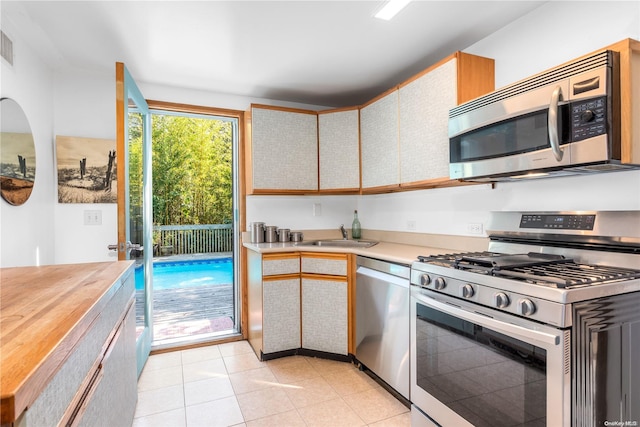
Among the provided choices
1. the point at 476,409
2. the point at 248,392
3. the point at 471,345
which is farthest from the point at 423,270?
the point at 248,392

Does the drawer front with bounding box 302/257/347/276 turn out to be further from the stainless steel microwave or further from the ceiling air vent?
the ceiling air vent

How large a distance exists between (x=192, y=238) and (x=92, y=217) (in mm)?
5422

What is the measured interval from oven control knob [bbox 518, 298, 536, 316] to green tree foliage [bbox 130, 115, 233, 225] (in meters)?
7.76

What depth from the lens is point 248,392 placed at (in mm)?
2311

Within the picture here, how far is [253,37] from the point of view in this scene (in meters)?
2.22

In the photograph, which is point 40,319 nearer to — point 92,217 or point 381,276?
point 381,276

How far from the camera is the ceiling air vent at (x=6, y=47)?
6.32 ft

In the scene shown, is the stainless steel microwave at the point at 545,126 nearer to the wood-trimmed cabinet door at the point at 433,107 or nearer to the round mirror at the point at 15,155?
the wood-trimmed cabinet door at the point at 433,107

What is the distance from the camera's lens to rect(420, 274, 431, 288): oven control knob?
1.81 meters

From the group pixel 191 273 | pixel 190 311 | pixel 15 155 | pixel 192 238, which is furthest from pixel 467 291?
pixel 192 238

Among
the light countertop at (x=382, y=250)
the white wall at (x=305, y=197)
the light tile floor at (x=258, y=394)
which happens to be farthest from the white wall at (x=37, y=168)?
the light countertop at (x=382, y=250)

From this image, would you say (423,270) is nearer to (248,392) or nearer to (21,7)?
(248,392)

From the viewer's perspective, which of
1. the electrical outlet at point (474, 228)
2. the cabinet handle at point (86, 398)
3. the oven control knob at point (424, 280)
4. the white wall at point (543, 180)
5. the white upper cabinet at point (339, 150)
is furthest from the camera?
the white upper cabinet at point (339, 150)

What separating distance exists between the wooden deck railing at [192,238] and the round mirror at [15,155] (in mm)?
5747
